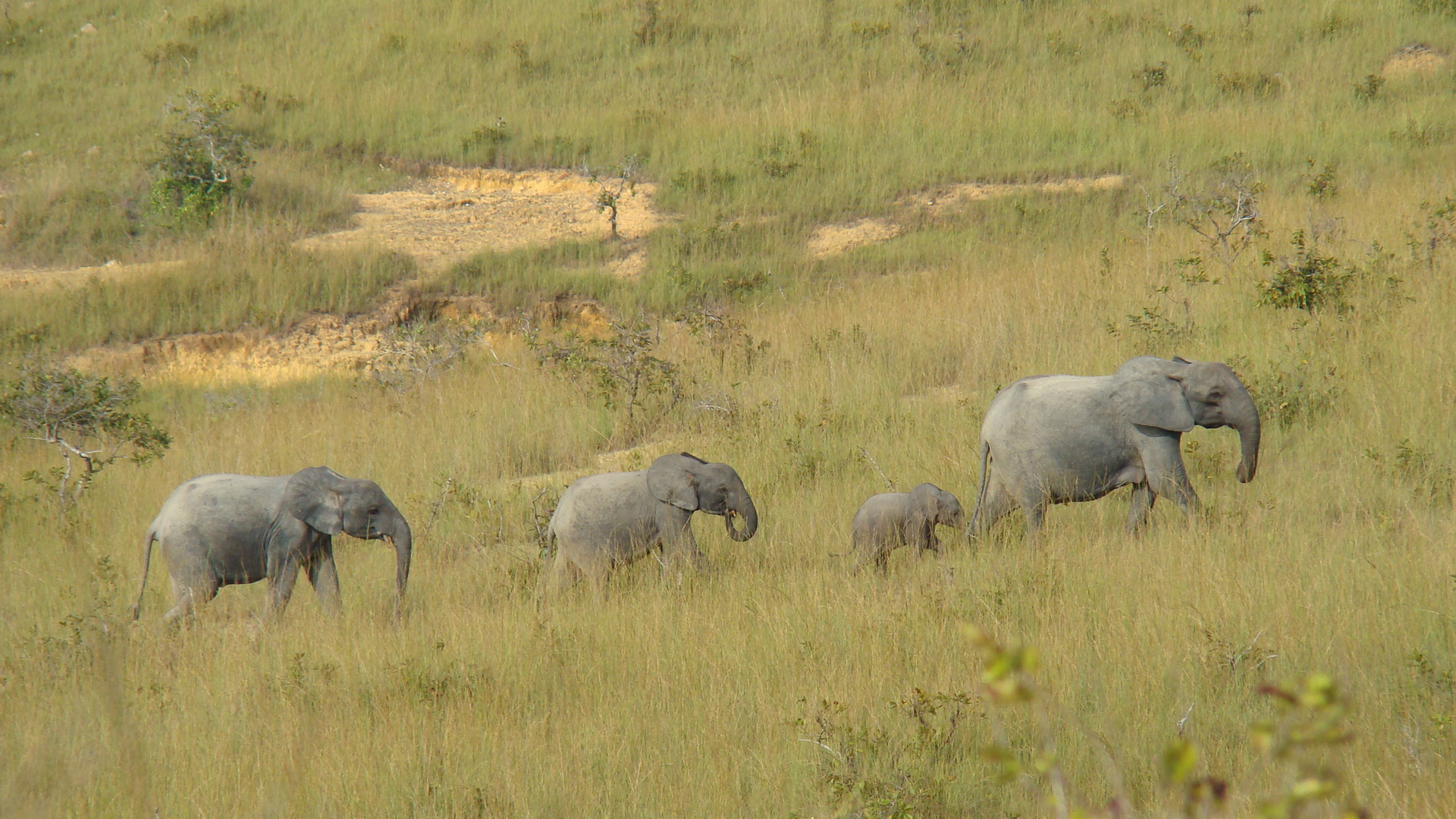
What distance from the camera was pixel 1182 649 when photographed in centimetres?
463

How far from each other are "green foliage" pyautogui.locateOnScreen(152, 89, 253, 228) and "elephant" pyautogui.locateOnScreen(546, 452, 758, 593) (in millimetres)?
12468

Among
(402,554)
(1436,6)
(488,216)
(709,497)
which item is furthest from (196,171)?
(1436,6)

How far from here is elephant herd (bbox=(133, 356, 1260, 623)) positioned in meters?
6.08

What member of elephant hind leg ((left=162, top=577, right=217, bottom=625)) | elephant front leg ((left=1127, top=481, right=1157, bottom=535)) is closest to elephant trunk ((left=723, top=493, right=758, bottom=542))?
elephant front leg ((left=1127, top=481, right=1157, bottom=535))

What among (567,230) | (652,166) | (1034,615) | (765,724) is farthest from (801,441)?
(652,166)

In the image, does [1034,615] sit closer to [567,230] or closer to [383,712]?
[383,712]

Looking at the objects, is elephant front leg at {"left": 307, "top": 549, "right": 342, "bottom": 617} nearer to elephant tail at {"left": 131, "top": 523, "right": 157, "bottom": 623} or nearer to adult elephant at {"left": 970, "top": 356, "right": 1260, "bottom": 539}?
elephant tail at {"left": 131, "top": 523, "right": 157, "bottom": 623}

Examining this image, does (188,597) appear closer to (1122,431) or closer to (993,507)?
(993,507)

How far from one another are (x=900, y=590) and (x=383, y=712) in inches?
101

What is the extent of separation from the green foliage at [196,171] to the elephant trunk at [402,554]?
477 inches

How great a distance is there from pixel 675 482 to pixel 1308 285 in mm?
5559

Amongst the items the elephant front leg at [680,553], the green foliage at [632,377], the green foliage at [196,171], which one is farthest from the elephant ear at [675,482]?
the green foliage at [196,171]

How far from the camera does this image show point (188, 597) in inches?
248

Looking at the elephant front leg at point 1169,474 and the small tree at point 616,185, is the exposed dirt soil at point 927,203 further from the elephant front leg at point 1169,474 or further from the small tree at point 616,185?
the elephant front leg at point 1169,474
